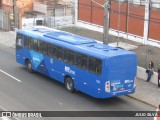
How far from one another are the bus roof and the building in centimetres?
1267

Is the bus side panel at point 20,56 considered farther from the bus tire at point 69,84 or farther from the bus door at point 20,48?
the bus tire at point 69,84

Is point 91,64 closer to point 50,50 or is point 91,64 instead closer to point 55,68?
point 55,68

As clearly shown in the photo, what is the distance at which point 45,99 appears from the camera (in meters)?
20.7

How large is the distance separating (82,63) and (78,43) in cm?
155

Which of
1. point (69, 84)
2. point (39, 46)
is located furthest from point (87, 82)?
point (39, 46)

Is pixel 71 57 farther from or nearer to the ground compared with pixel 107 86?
farther from the ground

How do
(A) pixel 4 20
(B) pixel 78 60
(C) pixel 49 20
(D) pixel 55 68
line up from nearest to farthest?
(B) pixel 78 60
(D) pixel 55 68
(A) pixel 4 20
(C) pixel 49 20

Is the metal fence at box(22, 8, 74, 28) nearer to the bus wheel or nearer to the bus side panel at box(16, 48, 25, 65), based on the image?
the bus side panel at box(16, 48, 25, 65)

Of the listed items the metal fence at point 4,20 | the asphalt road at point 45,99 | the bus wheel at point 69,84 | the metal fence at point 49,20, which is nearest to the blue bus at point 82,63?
the bus wheel at point 69,84

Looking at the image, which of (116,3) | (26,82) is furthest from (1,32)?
(26,82)

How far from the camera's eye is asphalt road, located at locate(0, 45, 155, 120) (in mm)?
19500

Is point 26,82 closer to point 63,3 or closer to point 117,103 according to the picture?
point 117,103

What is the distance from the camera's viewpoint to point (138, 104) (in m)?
21.0

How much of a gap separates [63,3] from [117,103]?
34.7 metres
